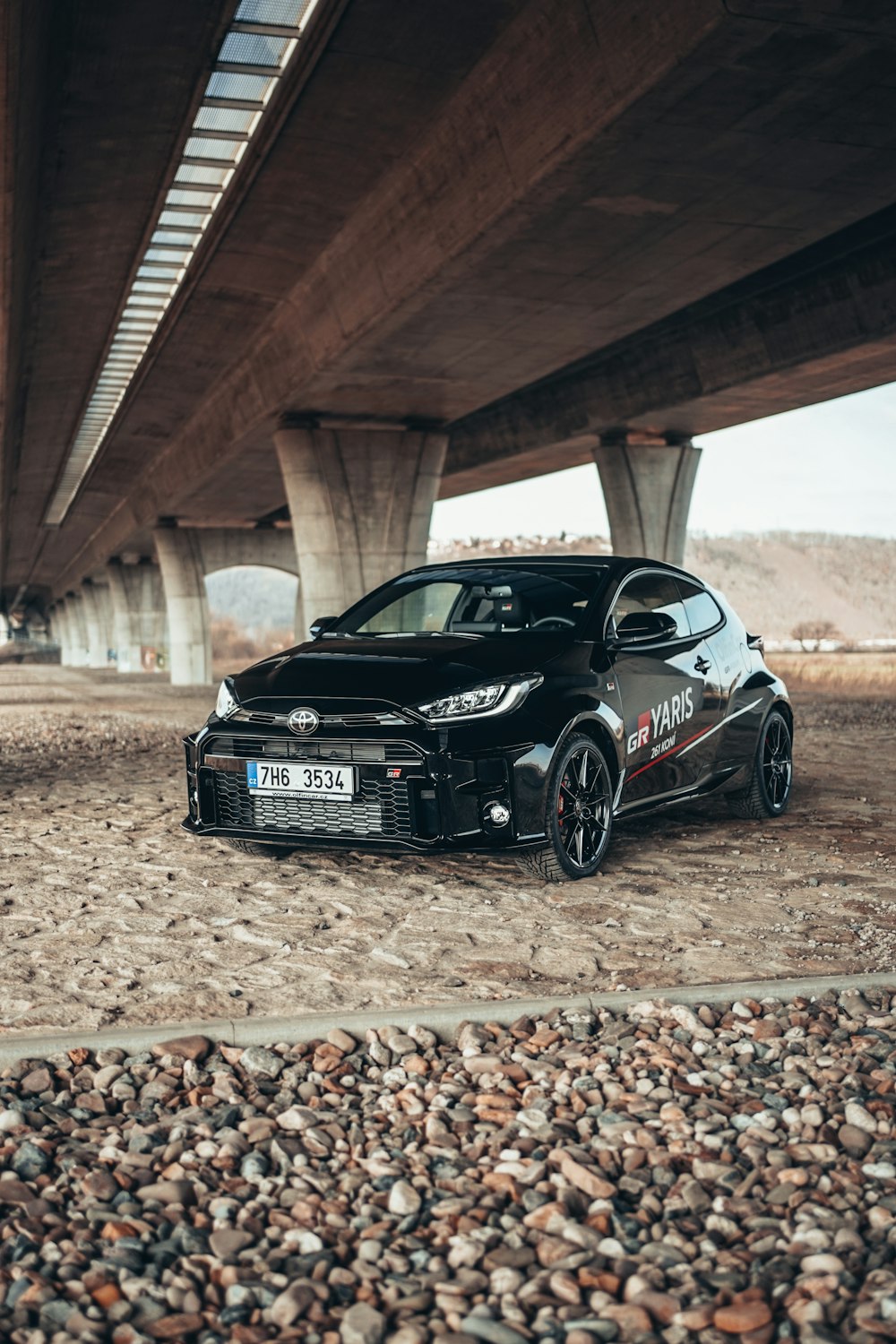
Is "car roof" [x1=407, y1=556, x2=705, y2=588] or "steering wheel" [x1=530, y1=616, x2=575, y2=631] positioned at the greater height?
"car roof" [x1=407, y1=556, x2=705, y2=588]

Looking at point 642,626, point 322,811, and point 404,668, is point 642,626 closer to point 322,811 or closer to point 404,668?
point 404,668

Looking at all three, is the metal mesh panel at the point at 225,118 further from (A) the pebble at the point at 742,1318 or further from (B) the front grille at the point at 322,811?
(A) the pebble at the point at 742,1318

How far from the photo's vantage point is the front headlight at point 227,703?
6.82m

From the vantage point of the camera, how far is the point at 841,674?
104 ft

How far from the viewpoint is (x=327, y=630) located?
26.3ft

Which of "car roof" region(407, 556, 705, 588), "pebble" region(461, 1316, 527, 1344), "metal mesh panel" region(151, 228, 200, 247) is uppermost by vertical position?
"metal mesh panel" region(151, 228, 200, 247)

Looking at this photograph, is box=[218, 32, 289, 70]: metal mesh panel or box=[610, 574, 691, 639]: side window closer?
box=[610, 574, 691, 639]: side window

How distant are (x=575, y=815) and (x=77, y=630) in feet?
306

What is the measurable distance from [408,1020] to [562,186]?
30.7 feet

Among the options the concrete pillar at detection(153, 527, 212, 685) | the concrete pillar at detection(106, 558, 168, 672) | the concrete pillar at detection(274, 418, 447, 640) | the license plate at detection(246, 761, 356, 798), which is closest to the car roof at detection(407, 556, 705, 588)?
the license plate at detection(246, 761, 356, 798)

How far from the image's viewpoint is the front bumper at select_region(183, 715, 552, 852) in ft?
20.0

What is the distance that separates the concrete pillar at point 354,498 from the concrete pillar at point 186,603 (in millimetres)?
20763

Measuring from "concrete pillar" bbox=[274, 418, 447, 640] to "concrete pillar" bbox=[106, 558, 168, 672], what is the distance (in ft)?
132

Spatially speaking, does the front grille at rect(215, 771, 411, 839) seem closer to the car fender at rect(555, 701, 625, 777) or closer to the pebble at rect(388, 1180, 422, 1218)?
the car fender at rect(555, 701, 625, 777)
